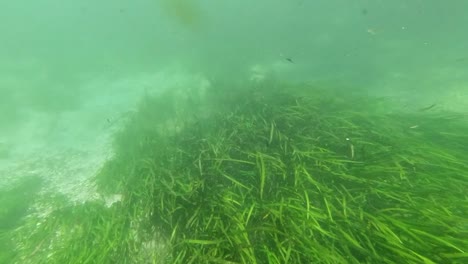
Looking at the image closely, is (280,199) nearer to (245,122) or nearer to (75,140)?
(245,122)

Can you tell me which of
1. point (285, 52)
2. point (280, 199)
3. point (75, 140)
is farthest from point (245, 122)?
point (285, 52)

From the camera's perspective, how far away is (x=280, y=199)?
11.1 feet

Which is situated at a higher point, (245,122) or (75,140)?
(245,122)

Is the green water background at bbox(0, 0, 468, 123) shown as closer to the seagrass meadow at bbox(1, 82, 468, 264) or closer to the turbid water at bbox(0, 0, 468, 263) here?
the turbid water at bbox(0, 0, 468, 263)

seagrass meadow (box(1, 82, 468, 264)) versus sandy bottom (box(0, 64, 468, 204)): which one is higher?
seagrass meadow (box(1, 82, 468, 264))

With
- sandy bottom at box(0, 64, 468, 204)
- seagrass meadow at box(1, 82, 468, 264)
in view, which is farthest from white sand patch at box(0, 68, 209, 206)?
seagrass meadow at box(1, 82, 468, 264)

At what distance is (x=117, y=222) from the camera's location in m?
3.85

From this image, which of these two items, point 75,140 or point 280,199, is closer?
point 280,199

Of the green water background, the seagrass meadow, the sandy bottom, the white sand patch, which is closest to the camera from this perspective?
the seagrass meadow

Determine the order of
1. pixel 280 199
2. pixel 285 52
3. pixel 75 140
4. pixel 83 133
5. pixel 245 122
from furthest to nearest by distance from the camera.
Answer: pixel 285 52 → pixel 83 133 → pixel 75 140 → pixel 245 122 → pixel 280 199

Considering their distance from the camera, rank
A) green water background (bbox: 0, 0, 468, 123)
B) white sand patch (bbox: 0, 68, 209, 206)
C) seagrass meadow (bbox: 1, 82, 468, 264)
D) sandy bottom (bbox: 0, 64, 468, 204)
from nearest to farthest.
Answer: seagrass meadow (bbox: 1, 82, 468, 264)
white sand patch (bbox: 0, 68, 209, 206)
sandy bottom (bbox: 0, 64, 468, 204)
green water background (bbox: 0, 0, 468, 123)

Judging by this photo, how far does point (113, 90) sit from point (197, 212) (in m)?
12.2

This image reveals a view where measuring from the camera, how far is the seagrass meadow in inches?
105

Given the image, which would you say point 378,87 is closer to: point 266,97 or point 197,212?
point 266,97
